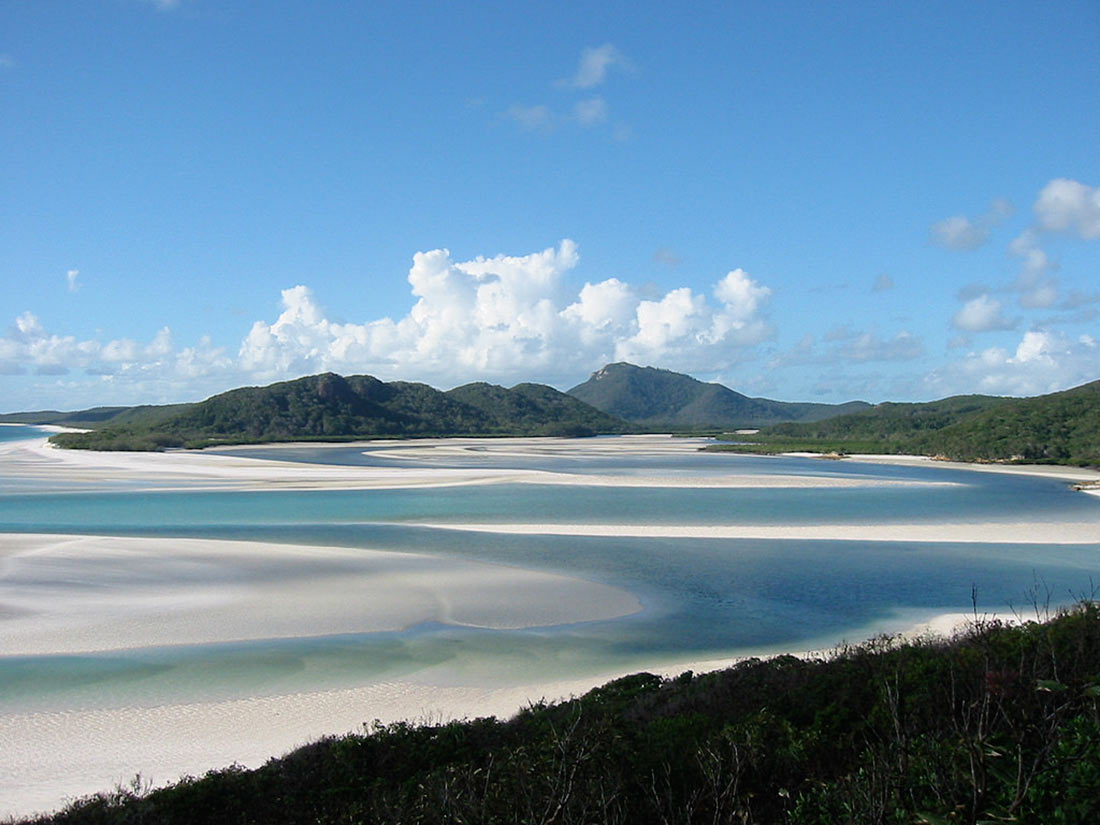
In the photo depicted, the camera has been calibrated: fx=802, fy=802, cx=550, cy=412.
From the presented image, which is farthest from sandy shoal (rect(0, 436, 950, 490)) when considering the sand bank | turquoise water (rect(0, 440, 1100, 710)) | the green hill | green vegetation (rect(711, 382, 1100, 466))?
green vegetation (rect(711, 382, 1100, 466))

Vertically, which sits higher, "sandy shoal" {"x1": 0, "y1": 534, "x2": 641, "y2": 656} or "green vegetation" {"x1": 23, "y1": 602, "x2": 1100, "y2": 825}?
"green vegetation" {"x1": 23, "y1": 602, "x2": 1100, "y2": 825}

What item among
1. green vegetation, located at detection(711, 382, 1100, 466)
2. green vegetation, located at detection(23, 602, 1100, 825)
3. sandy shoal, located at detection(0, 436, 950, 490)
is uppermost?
green vegetation, located at detection(711, 382, 1100, 466)

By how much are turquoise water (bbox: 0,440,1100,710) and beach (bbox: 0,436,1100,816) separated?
0.60 meters

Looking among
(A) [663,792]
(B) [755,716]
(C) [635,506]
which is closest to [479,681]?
(B) [755,716]

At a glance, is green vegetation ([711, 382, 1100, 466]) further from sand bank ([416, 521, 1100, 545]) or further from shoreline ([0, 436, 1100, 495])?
sand bank ([416, 521, 1100, 545])

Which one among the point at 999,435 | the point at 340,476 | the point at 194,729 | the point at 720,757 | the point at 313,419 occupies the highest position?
the point at 313,419

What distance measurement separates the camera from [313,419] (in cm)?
14425

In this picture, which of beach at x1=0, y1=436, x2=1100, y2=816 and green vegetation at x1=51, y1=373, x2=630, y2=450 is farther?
green vegetation at x1=51, y1=373, x2=630, y2=450

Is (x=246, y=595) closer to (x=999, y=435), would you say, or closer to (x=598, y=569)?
Result: (x=598, y=569)

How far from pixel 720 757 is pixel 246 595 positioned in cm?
1652

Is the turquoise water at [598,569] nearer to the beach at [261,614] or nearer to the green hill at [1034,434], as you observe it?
the beach at [261,614]

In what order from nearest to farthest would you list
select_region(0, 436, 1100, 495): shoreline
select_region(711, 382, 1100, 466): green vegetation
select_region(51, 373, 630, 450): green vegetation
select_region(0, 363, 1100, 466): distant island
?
select_region(0, 436, 1100, 495): shoreline → select_region(711, 382, 1100, 466): green vegetation → select_region(0, 363, 1100, 466): distant island → select_region(51, 373, 630, 450): green vegetation

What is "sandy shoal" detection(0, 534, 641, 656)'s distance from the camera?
16188mm

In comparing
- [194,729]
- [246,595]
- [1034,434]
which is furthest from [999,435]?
[194,729]
